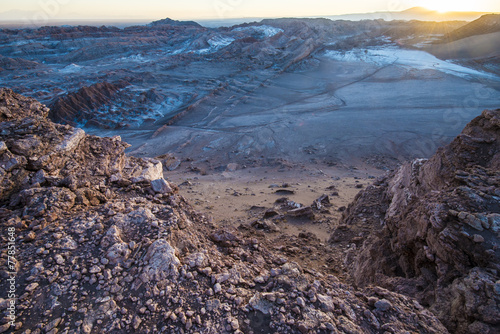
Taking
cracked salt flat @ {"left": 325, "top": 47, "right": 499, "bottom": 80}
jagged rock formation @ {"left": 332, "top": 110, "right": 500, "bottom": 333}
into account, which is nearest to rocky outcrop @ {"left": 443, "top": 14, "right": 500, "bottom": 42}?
cracked salt flat @ {"left": 325, "top": 47, "right": 499, "bottom": 80}

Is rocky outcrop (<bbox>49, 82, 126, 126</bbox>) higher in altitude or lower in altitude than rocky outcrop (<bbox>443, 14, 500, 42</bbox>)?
lower

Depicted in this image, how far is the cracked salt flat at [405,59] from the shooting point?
91.7ft

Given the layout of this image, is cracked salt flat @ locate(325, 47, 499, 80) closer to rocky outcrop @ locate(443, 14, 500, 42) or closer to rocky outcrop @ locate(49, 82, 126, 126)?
rocky outcrop @ locate(443, 14, 500, 42)

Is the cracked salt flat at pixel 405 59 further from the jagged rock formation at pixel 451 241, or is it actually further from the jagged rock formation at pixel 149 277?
the jagged rock formation at pixel 149 277

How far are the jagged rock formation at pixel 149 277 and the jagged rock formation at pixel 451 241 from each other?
1.50 feet

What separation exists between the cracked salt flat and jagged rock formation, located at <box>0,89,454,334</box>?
31860 millimetres

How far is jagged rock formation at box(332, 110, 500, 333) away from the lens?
9.63ft

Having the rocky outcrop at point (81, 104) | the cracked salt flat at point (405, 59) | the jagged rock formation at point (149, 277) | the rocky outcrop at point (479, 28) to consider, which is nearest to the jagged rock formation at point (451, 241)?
the jagged rock formation at point (149, 277)

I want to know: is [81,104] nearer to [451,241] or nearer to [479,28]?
[451,241]

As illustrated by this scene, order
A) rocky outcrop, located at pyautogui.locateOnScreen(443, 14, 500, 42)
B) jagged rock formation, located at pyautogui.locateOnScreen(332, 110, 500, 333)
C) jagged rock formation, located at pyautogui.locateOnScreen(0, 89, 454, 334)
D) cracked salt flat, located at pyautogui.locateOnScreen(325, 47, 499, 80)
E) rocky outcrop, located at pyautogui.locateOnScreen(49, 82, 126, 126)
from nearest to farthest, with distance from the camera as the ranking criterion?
jagged rock formation, located at pyautogui.locateOnScreen(0, 89, 454, 334) < jagged rock formation, located at pyautogui.locateOnScreen(332, 110, 500, 333) < rocky outcrop, located at pyautogui.locateOnScreen(49, 82, 126, 126) < cracked salt flat, located at pyautogui.locateOnScreen(325, 47, 499, 80) < rocky outcrop, located at pyautogui.locateOnScreen(443, 14, 500, 42)

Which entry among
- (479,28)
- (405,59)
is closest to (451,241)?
(405,59)

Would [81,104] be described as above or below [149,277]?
below

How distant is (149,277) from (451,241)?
342 cm

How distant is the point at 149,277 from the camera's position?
2791 millimetres
